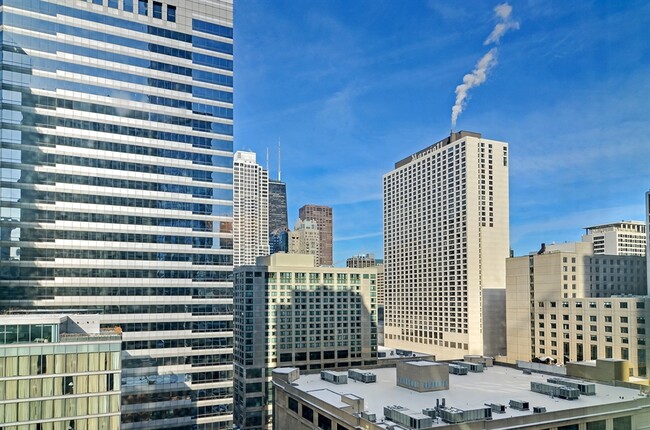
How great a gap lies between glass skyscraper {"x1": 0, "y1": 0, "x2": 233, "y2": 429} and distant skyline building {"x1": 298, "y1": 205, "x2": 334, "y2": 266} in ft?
263

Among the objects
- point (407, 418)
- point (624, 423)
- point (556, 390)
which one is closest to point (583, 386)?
point (556, 390)

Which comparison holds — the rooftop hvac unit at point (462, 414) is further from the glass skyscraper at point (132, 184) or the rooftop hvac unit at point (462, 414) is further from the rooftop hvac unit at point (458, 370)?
the glass skyscraper at point (132, 184)

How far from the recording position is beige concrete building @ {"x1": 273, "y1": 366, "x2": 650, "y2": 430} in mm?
12062

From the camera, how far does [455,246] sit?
37.3m

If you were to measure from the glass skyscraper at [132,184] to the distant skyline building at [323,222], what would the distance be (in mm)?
80036

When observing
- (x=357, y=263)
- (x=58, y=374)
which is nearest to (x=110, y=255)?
(x=58, y=374)

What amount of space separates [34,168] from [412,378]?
15.9 meters

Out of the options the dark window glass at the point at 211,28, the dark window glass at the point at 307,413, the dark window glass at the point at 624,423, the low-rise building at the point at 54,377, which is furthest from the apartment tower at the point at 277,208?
the dark window glass at the point at 624,423

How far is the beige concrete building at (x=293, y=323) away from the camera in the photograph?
1134 inches

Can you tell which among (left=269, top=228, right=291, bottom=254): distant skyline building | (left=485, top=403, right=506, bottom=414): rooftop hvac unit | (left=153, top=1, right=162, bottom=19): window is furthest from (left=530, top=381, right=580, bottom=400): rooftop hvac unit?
(left=269, top=228, right=291, bottom=254): distant skyline building

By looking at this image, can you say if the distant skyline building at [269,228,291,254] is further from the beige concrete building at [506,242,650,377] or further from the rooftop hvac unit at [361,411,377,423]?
the rooftop hvac unit at [361,411,377,423]

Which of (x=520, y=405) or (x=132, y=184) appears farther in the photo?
(x=132, y=184)

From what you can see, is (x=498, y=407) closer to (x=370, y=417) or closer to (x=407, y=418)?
(x=407, y=418)

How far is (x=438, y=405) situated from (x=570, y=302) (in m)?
15.3
